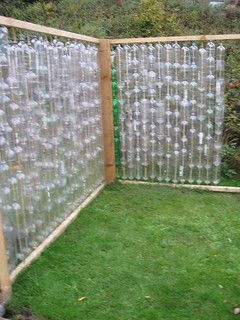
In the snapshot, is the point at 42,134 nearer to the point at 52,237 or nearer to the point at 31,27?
the point at 31,27

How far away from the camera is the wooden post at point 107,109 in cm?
396

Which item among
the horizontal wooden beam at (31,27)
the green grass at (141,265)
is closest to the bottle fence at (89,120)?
the horizontal wooden beam at (31,27)

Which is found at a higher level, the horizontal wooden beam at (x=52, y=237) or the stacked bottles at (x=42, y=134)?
the stacked bottles at (x=42, y=134)

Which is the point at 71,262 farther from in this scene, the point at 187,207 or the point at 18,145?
the point at 187,207

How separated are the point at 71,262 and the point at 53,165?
765 millimetres

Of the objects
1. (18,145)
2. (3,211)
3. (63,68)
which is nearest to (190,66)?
(63,68)

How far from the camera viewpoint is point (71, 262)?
2838 millimetres

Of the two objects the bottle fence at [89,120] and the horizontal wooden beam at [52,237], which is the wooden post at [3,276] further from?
the horizontal wooden beam at [52,237]

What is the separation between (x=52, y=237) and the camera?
10.2 feet

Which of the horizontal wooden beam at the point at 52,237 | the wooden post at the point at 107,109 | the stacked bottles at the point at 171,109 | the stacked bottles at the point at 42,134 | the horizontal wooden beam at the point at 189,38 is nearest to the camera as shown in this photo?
the stacked bottles at the point at 42,134

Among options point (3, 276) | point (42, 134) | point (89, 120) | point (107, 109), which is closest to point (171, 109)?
point (107, 109)

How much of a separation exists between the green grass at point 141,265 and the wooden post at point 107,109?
0.57m

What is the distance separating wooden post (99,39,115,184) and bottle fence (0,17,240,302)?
0.03 feet

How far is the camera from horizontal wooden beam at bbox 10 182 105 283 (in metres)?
2.66
